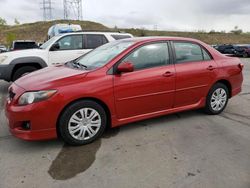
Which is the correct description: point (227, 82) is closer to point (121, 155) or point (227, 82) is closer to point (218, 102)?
point (218, 102)

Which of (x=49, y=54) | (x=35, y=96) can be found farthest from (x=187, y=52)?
(x=49, y=54)

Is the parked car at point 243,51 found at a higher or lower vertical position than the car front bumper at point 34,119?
higher

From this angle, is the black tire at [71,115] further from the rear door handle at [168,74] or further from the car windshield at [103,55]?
the rear door handle at [168,74]

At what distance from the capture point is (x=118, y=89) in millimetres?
3795

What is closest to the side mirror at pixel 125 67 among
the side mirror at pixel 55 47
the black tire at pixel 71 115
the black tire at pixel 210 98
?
the black tire at pixel 71 115

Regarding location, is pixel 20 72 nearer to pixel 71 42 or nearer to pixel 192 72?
pixel 71 42

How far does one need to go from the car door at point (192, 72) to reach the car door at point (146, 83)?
175mm

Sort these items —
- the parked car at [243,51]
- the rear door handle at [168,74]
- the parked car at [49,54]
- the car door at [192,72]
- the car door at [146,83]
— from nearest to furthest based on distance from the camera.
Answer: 1. the car door at [146,83]
2. the rear door handle at [168,74]
3. the car door at [192,72]
4. the parked car at [49,54]
5. the parked car at [243,51]

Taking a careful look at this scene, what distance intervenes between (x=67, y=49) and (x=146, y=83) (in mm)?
4450

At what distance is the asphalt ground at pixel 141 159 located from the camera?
9.20 ft

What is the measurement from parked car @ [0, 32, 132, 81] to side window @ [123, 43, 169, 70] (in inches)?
158

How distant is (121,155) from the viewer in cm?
339

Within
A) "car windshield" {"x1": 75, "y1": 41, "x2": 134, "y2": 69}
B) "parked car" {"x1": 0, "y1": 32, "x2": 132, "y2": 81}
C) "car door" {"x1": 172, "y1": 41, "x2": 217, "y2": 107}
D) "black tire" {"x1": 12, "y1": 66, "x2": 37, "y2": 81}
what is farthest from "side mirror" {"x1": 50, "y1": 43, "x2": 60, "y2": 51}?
"car door" {"x1": 172, "y1": 41, "x2": 217, "y2": 107}

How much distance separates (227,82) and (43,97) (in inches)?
141
